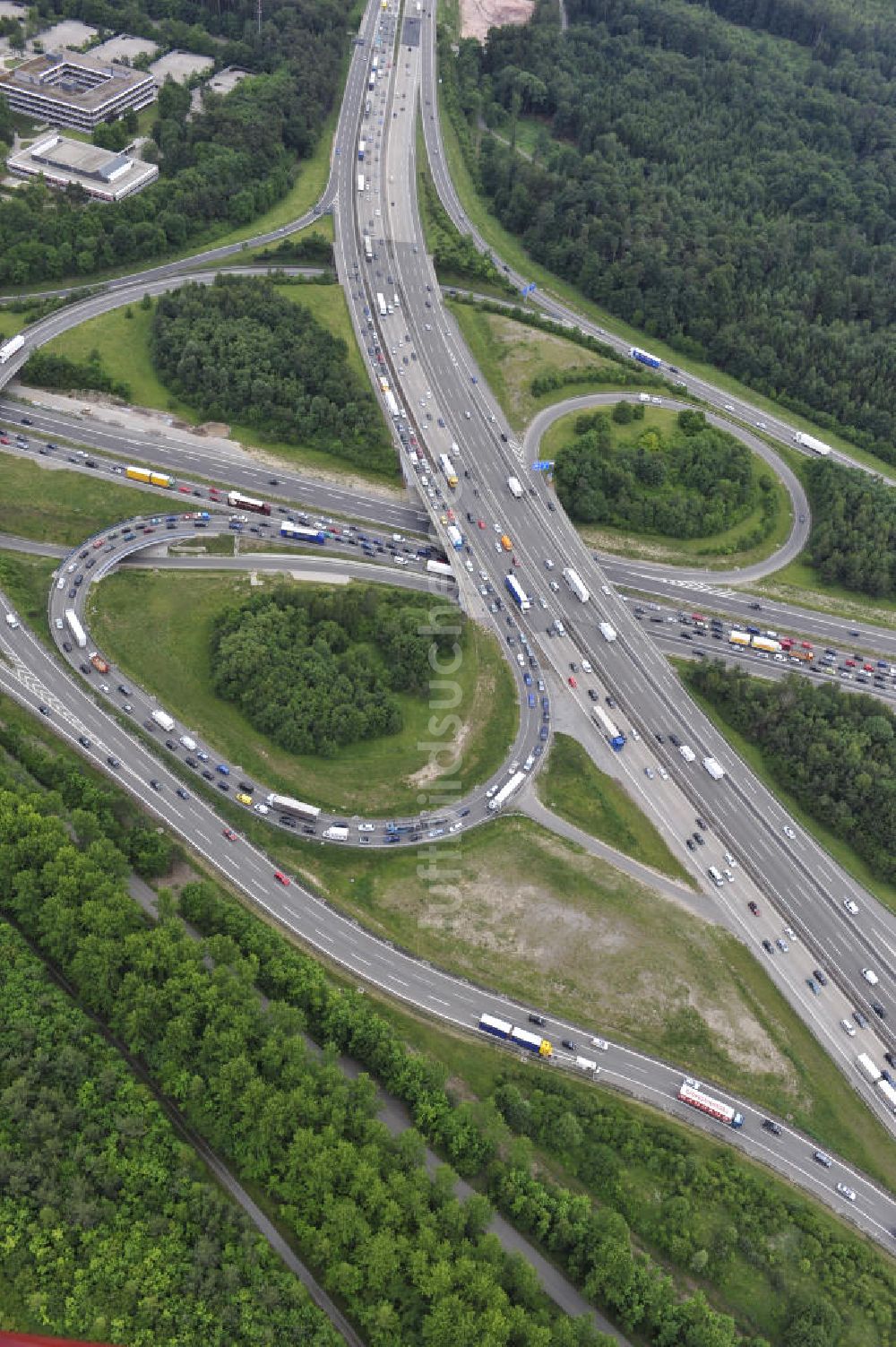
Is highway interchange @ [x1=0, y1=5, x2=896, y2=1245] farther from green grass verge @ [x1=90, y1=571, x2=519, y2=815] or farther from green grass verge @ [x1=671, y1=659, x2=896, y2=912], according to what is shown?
green grass verge @ [x1=90, y1=571, x2=519, y2=815]

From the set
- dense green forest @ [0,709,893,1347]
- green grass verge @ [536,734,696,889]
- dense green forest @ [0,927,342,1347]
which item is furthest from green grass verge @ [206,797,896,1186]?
dense green forest @ [0,927,342,1347]

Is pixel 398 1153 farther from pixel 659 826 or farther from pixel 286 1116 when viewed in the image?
pixel 659 826

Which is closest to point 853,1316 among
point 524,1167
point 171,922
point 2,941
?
point 524,1167

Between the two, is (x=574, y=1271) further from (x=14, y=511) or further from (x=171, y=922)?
(x=14, y=511)

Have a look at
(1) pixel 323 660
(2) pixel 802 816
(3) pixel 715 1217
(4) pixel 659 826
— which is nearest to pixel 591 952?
(4) pixel 659 826

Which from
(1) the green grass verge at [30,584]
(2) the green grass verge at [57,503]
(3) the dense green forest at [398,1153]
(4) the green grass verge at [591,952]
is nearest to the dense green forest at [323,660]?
(4) the green grass verge at [591,952]

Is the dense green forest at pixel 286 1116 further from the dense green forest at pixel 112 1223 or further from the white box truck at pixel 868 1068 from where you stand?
the white box truck at pixel 868 1068
